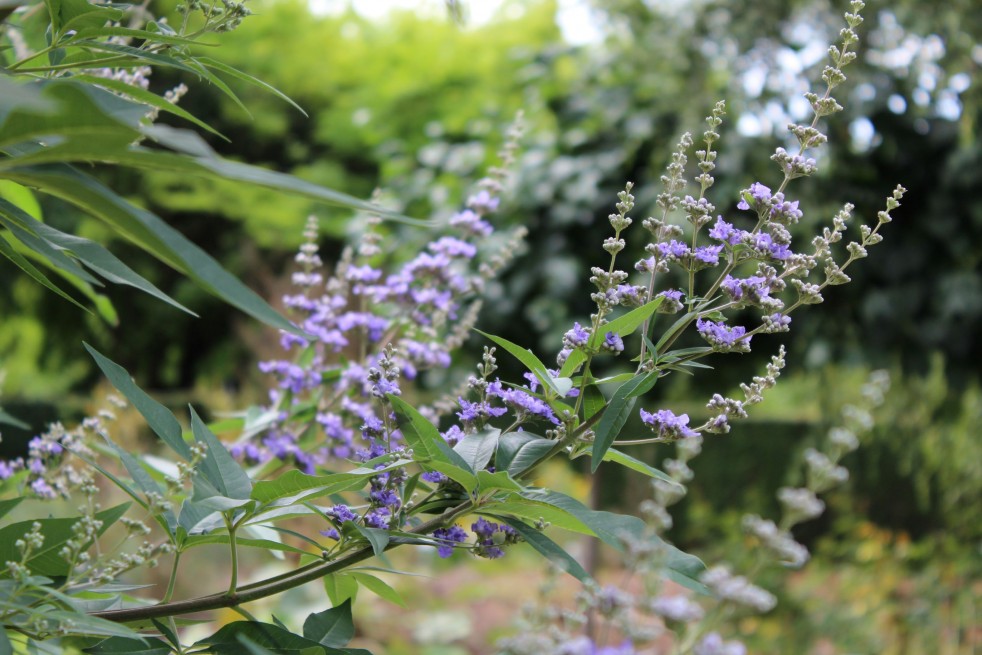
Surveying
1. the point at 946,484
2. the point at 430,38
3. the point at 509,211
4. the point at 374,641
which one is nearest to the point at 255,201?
the point at 430,38

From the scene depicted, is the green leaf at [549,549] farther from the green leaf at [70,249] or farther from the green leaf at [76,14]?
the green leaf at [76,14]

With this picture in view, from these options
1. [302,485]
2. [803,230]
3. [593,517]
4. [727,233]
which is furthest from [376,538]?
[803,230]

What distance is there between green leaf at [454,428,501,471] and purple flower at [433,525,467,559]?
0.09 metres

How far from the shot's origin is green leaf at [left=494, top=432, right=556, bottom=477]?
2.87 feet

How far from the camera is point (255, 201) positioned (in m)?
10.3

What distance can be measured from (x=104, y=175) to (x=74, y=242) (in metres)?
9.78

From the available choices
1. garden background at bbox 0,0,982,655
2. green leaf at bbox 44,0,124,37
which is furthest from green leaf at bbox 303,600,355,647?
garden background at bbox 0,0,982,655

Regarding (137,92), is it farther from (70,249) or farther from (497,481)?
(497,481)

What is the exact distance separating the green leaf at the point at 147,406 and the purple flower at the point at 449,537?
0.85 feet

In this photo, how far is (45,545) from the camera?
0.93m

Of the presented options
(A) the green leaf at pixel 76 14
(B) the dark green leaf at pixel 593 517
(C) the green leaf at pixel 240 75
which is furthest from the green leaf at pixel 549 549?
(A) the green leaf at pixel 76 14

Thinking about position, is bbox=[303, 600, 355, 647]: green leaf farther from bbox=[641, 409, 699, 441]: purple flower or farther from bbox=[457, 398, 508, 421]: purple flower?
bbox=[641, 409, 699, 441]: purple flower

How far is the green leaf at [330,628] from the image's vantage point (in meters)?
0.91

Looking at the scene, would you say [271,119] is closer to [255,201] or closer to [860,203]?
[255,201]
